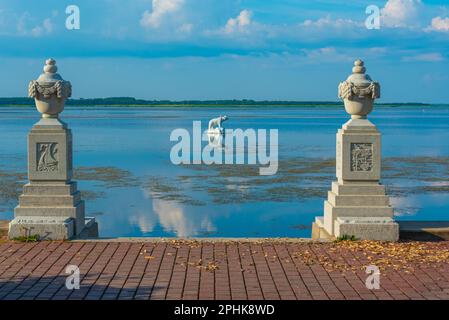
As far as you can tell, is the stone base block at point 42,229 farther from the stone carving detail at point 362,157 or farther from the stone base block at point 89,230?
the stone carving detail at point 362,157

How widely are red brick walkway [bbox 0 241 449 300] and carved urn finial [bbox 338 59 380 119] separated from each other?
7.37 feet

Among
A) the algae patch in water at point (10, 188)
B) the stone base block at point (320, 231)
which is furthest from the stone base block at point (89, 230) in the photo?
the algae patch in water at point (10, 188)

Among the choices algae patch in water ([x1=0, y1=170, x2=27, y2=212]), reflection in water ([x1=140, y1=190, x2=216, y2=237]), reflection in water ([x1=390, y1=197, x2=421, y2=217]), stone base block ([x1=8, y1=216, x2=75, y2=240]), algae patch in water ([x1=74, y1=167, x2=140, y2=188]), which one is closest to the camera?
stone base block ([x1=8, y1=216, x2=75, y2=240])

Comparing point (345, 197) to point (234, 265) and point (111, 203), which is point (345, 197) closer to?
point (234, 265)

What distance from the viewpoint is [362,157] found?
11516mm

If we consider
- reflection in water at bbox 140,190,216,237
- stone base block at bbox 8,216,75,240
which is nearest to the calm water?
reflection in water at bbox 140,190,216,237

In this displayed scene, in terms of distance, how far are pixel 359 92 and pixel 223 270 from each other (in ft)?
13.4

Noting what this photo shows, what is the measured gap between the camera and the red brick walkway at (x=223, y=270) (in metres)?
8.03

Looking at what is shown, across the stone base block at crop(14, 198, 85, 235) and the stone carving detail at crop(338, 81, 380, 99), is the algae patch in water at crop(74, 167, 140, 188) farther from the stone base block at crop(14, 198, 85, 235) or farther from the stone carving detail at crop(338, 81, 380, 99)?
the stone carving detail at crop(338, 81, 380, 99)

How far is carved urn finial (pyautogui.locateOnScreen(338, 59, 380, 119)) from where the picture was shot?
11.5m

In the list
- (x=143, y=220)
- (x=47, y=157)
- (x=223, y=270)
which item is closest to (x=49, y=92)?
(x=47, y=157)

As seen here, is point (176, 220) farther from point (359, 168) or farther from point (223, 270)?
point (223, 270)

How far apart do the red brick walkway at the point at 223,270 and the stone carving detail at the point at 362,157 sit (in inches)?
53.1
